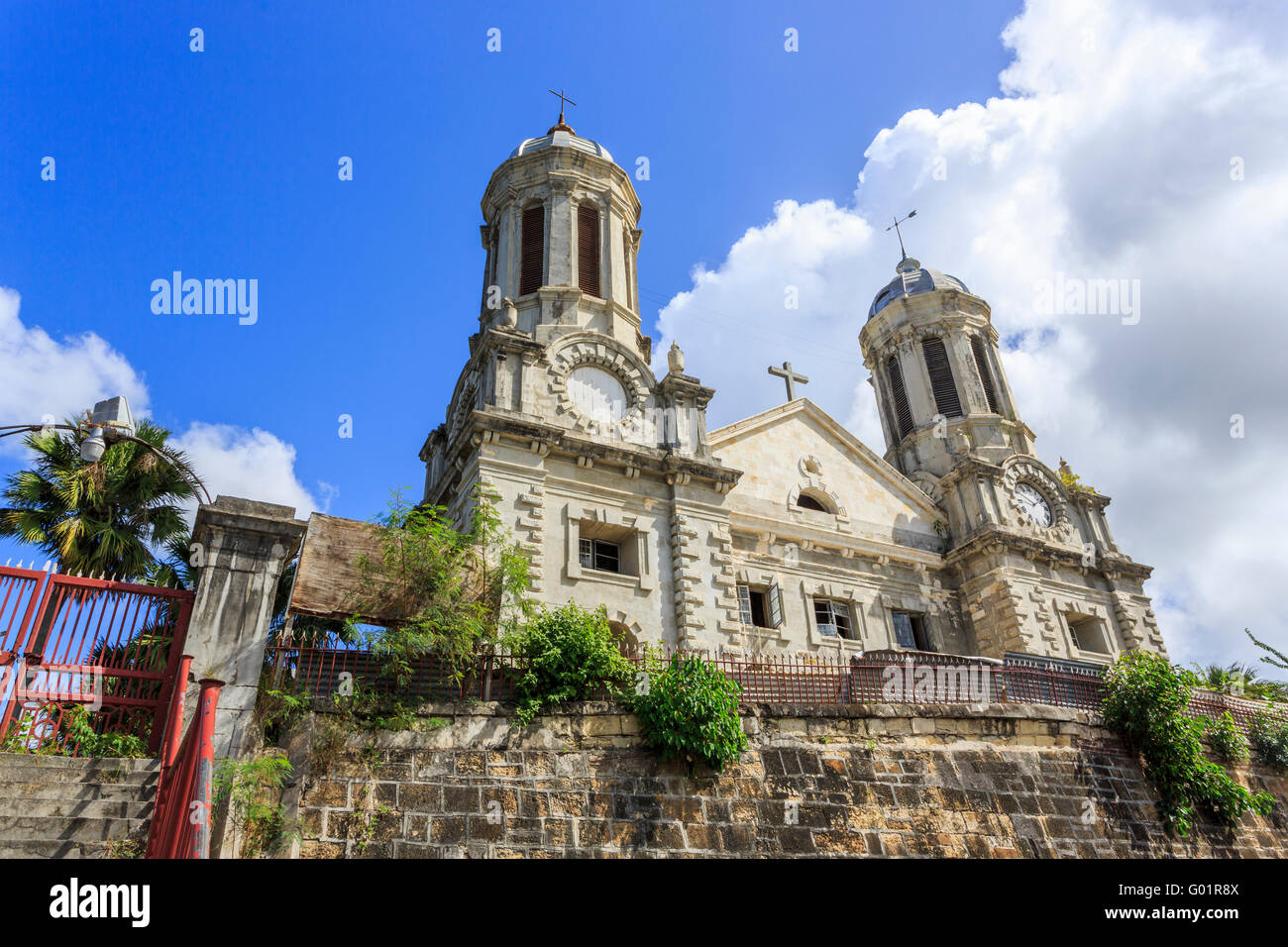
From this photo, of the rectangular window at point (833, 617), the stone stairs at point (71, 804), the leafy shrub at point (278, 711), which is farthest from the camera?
the rectangular window at point (833, 617)

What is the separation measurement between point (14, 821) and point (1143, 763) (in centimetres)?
1478

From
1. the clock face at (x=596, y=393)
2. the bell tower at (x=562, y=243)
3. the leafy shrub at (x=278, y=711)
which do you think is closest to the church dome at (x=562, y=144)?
the bell tower at (x=562, y=243)

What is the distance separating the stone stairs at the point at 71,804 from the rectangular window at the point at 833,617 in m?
15.6

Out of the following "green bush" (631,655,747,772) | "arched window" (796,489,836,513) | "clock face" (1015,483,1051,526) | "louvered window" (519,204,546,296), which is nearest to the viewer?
"green bush" (631,655,747,772)

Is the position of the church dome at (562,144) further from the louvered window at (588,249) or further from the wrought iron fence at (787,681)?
the wrought iron fence at (787,681)

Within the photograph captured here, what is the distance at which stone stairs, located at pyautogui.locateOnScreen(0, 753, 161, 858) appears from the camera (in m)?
7.14

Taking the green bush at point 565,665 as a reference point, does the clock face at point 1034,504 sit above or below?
above

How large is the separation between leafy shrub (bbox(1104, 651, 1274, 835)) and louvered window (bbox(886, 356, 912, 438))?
52.3 ft

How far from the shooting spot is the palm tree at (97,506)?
45.0ft

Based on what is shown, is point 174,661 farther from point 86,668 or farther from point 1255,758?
point 1255,758

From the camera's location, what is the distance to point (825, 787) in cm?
1130

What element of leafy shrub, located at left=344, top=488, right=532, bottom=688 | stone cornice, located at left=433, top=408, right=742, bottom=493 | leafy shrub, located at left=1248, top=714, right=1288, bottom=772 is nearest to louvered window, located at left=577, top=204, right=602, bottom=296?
stone cornice, located at left=433, top=408, right=742, bottom=493

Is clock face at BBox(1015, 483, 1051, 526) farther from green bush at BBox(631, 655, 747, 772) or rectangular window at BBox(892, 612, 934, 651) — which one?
green bush at BBox(631, 655, 747, 772)
